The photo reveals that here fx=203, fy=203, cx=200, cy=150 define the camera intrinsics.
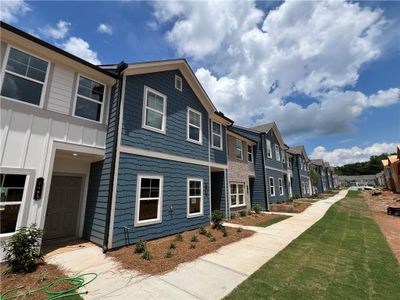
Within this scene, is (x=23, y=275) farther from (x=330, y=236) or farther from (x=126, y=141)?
(x=330, y=236)

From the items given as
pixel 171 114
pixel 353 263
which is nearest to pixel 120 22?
pixel 171 114

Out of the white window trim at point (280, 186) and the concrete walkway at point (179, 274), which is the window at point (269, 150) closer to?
the white window trim at point (280, 186)

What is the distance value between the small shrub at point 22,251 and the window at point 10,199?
43 centimetres

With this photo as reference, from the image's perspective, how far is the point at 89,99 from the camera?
7.84m

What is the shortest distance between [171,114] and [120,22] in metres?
4.60

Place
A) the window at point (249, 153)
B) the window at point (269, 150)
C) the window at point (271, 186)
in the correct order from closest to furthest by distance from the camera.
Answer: the window at point (249, 153), the window at point (271, 186), the window at point (269, 150)

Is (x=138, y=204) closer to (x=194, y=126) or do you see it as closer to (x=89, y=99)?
(x=89, y=99)

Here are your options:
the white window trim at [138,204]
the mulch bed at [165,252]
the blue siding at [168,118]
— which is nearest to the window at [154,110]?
the blue siding at [168,118]

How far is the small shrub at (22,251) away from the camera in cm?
513

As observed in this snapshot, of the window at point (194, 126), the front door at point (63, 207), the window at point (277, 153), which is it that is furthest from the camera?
the window at point (277, 153)

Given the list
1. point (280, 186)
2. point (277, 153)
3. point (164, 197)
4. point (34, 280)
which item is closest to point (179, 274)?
point (34, 280)

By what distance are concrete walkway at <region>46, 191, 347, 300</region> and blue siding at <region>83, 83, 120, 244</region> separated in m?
0.81

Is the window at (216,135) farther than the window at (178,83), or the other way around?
the window at (216,135)

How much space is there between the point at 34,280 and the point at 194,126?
8.92 meters
